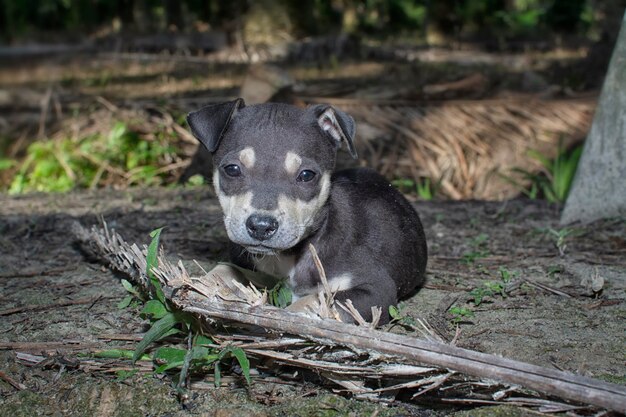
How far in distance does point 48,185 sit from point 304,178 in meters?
5.71

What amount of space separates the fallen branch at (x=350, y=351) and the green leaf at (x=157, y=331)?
0.29 feet

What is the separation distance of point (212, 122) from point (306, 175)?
1.90ft

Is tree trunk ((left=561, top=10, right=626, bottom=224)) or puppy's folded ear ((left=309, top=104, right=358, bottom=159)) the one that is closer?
puppy's folded ear ((left=309, top=104, right=358, bottom=159))

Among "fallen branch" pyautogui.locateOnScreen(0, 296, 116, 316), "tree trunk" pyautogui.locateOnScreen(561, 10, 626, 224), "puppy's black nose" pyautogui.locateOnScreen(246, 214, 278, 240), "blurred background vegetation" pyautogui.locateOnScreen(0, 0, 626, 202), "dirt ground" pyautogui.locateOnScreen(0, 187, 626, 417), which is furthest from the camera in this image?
"blurred background vegetation" pyautogui.locateOnScreen(0, 0, 626, 202)

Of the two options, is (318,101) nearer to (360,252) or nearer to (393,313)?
(360,252)

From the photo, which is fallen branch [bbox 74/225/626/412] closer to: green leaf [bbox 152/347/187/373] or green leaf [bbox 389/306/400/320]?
green leaf [bbox 152/347/187/373]

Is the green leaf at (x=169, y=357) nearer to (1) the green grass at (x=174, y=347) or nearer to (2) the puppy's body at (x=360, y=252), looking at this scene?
(1) the green grass at (x=174, y=347)

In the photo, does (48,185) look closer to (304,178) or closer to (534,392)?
(304,178)

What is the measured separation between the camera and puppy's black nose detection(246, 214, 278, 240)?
349 cm

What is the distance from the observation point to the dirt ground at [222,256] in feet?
9.86

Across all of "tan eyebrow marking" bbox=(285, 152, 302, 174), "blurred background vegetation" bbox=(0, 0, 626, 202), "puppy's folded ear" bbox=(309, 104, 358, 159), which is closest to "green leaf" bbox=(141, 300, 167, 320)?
"tan eyebrow marking" bbox=(285, 152, 302, 174)

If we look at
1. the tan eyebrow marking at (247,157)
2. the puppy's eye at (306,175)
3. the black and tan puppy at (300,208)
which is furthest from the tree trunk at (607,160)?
the tan eyebrow marking at (247,157)

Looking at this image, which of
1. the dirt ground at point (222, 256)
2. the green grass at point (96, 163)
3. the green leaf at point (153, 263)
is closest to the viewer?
the dirt ground at point (222, 256)

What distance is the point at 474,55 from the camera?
668 inches
